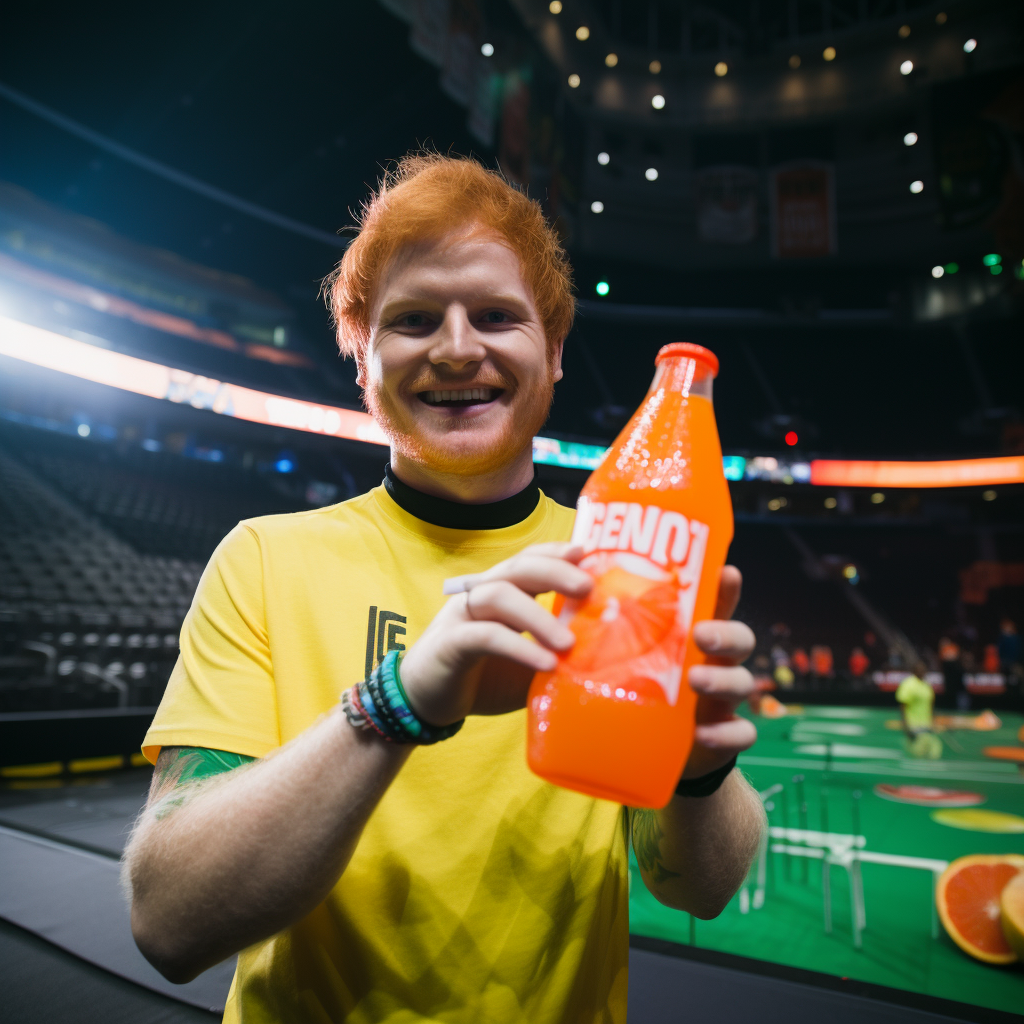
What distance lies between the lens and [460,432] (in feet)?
2.99

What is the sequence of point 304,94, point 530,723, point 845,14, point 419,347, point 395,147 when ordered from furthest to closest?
point 845,14, point 395,147, point 304,94, point 419,347, point 530,723

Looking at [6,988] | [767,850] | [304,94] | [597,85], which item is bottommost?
[767,850]

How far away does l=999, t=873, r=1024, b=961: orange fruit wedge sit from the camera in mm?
3371

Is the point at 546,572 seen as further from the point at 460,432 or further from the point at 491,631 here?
the point at 460,432

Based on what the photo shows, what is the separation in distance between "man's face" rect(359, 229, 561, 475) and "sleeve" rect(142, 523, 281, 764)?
12.0 inches

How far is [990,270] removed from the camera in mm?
18547

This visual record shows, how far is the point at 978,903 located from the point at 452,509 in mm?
4366

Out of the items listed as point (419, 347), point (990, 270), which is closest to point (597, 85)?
point (990, 270)

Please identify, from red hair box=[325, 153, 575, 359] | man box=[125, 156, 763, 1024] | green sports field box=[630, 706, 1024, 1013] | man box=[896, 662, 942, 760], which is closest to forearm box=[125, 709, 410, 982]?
man box=[125, 156, 763, 1024]

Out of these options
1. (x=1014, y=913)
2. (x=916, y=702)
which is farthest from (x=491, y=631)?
(x=916, y=702)

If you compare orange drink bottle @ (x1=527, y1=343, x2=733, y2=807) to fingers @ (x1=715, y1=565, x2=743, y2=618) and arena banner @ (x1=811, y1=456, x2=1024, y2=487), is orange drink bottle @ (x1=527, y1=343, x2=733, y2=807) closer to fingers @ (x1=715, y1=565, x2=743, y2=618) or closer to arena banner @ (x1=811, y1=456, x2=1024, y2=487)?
fingers @ (x1=715, y1=565, x2=743, y2=618)

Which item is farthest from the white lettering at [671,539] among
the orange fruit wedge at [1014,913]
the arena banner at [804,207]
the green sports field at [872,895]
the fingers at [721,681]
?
the arena banner at [804,207]

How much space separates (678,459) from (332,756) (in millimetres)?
455

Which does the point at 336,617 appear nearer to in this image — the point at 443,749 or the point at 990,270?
the point at 443,749
